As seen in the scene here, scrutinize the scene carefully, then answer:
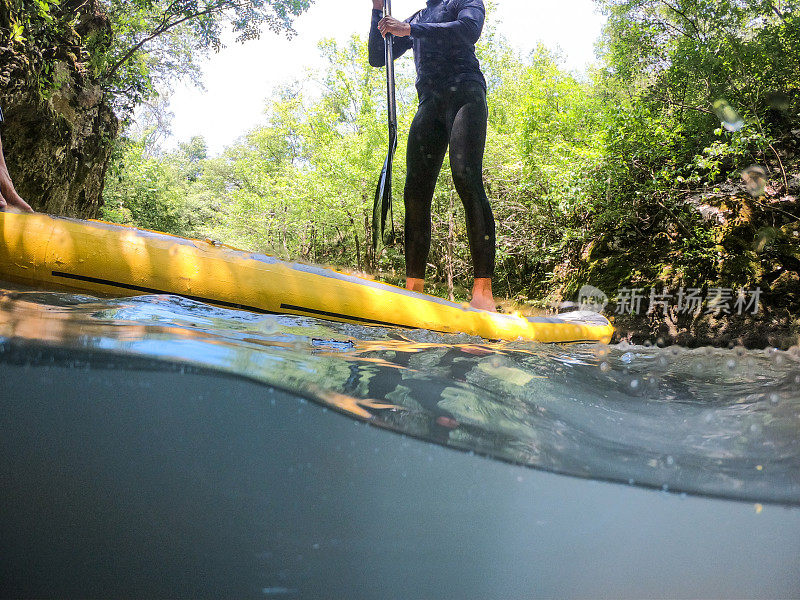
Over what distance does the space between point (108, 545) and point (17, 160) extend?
323cm

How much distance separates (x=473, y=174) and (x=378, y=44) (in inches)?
38.6

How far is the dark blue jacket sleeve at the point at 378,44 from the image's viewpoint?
2361 millimetres

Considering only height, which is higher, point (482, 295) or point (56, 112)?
point (56, 112)

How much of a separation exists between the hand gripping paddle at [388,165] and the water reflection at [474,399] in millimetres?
1381

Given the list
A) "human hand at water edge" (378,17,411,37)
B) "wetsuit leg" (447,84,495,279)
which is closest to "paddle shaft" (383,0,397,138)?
"human hand at water edge" (378,17,411,37)

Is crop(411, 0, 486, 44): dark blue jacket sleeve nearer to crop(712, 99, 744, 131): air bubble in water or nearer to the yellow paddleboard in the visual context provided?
the yellow paddleboard

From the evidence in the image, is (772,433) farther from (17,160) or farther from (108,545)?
(17,160)

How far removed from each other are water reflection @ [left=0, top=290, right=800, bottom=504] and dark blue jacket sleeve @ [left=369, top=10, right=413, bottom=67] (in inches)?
71.2

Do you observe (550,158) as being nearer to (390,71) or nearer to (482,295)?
(390,71)

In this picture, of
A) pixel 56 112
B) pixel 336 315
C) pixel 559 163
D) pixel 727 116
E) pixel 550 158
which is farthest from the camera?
pixel 550 158

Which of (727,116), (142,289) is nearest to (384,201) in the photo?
(142,289)

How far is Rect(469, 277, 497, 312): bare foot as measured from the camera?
2.03 metres

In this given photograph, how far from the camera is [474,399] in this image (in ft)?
3.39

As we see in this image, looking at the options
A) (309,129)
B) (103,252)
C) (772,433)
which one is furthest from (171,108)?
(772,433)
